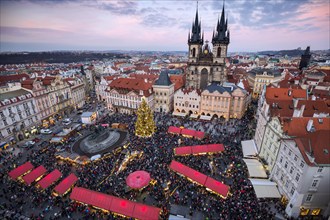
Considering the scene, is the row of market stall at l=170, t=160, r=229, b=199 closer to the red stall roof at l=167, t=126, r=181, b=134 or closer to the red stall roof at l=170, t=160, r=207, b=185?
the red stall roof at l=170, t=160, r=207, b=185

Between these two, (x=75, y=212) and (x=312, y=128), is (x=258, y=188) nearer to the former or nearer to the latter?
(x=312, y=128)

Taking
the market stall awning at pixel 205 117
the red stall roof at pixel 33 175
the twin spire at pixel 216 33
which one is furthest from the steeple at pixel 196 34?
the red stall roof at pixel 33 175

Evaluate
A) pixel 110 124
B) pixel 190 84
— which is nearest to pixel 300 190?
pixel 110 124

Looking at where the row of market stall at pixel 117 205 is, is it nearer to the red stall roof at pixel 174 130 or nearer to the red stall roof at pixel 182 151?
the red stall roof at pixel 182 151

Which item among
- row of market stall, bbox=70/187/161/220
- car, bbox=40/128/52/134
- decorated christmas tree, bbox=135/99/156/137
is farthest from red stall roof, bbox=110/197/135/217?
car, bbox=40/128/52/134

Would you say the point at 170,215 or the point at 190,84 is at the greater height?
the point at 190,84
